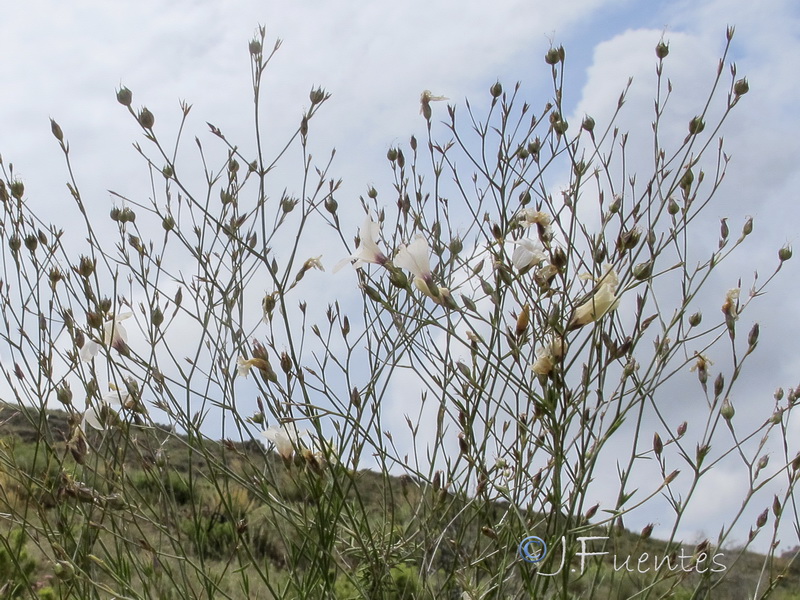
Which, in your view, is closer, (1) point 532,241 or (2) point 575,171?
(1) point 532,241

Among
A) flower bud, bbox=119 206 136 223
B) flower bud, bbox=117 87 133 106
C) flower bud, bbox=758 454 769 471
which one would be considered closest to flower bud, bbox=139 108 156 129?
flower bud, bbox=117 87 133 106

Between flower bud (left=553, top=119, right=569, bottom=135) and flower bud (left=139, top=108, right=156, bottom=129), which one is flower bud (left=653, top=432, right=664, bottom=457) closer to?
flower bud (left=553, top=119, right=569, bottom=135)

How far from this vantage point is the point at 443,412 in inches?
85.2

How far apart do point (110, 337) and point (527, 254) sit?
1044 mm

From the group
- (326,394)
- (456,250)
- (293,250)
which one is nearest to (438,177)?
(456,250)

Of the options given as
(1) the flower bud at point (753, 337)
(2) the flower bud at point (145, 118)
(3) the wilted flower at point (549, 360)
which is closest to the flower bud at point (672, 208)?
(1) the flower bud at point (753, 337)

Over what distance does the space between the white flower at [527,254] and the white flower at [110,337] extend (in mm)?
968

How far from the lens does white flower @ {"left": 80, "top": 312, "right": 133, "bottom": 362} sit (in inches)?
72.0

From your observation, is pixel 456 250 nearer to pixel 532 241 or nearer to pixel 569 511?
pixel 532 241

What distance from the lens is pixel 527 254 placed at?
5.08 feet

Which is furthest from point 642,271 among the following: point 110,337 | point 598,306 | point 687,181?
point 110,337

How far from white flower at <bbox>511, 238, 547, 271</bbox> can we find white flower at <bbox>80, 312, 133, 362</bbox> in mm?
968

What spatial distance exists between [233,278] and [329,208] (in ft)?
1.38

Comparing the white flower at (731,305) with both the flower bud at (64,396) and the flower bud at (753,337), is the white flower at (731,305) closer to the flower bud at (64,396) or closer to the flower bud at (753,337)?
the flower bud at (753,337)
